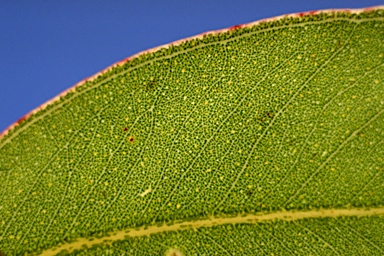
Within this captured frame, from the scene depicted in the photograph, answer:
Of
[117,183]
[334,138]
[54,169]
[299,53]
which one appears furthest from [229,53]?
[54,169]

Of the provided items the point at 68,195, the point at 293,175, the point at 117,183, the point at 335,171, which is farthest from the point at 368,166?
the point at 68,195

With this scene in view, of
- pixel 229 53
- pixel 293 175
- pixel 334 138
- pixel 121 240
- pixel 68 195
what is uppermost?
pixel 229 53

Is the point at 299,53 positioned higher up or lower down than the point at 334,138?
higher up

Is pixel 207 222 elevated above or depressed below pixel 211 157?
below

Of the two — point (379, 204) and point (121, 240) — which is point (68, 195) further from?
point (379, 204)
